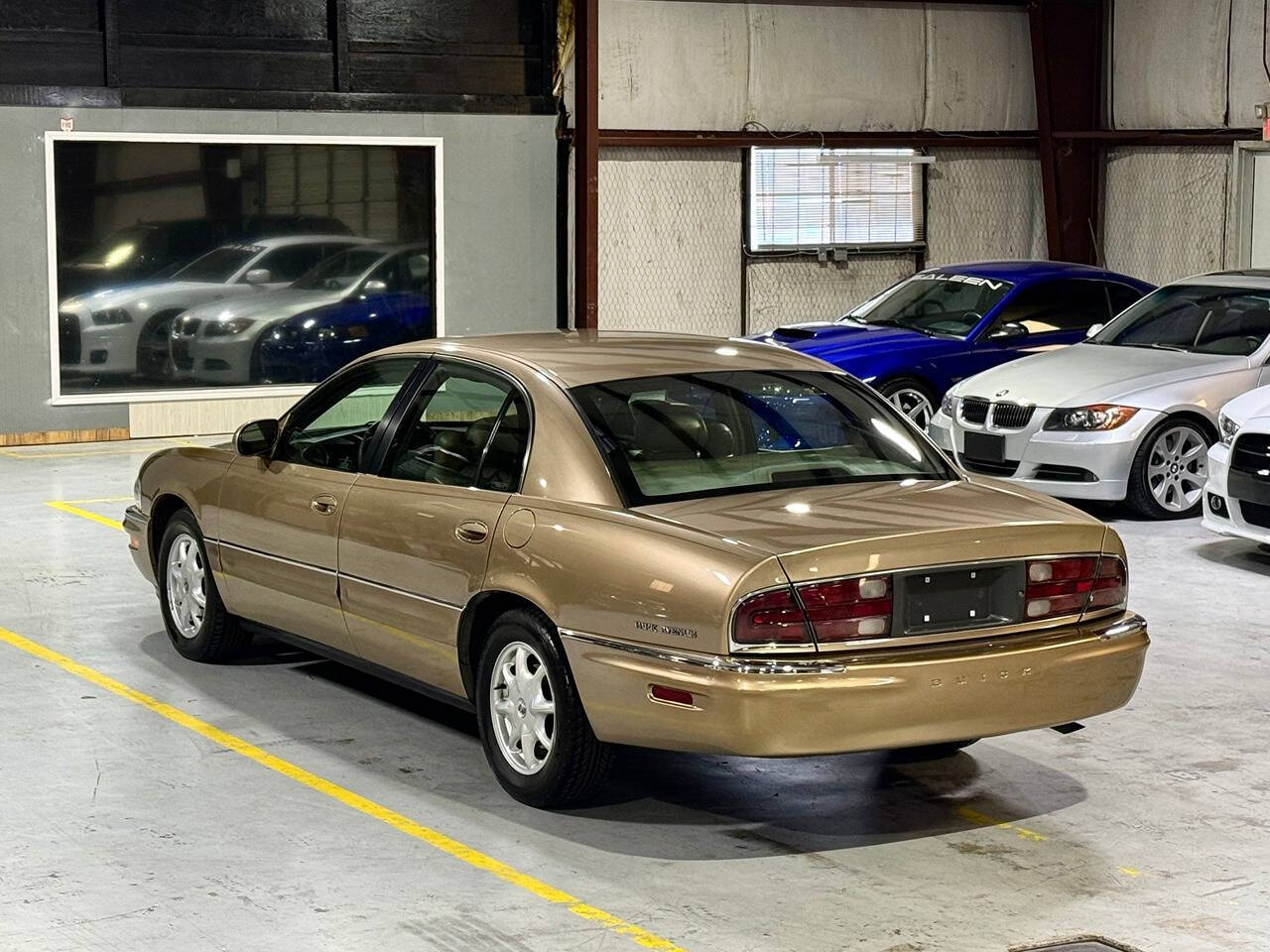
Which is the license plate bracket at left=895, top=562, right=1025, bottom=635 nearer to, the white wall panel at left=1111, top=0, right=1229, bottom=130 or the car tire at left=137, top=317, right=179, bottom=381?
the car tire at left=137, top=317, right=179, bottom=381

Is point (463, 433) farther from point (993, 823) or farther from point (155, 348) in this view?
point (155, 348)

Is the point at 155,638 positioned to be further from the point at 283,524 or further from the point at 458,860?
the point at 458,860

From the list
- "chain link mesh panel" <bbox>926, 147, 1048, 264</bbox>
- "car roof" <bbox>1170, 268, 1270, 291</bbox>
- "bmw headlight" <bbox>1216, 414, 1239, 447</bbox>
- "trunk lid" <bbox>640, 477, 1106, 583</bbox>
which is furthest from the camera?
"chain link mesh panel" <bbox>926, 147, 1048, 264</bbox>

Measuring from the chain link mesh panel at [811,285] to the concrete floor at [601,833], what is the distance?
38.9 feet

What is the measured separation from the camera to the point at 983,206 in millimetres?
20703

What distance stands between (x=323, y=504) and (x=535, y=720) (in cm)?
143

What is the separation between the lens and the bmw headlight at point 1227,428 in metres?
10.5

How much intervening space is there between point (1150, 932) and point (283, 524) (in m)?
3.59

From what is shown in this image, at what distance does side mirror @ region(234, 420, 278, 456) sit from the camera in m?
7.43

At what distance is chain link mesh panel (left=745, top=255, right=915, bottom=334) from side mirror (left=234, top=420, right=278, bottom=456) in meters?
12.1

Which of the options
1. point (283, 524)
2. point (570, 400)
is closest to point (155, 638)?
point (283, 524)

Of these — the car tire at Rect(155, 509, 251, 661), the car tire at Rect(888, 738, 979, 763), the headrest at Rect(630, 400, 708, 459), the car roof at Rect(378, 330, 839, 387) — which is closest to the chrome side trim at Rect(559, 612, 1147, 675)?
the headrest at Rect(630, 400, 708, 459)

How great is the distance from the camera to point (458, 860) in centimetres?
552

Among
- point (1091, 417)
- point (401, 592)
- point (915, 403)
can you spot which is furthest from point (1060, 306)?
point (401, 592)
